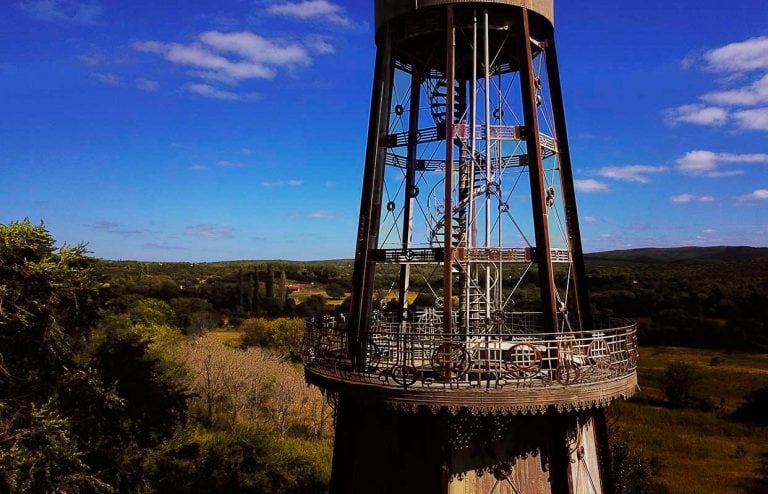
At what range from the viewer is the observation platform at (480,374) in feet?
35.3

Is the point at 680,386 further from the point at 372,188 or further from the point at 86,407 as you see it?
the point at 86,407

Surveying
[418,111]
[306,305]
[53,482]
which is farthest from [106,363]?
[306,305]

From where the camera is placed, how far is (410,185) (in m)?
17.0

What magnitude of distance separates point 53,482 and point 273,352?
43.0 m

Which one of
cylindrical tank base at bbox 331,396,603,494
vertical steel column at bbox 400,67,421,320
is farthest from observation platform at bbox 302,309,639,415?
vertical steel column at bbox 400,67,421,320

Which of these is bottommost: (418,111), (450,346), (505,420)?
(505,420)

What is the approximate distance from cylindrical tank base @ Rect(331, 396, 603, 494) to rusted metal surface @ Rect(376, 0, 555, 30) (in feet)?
29.8

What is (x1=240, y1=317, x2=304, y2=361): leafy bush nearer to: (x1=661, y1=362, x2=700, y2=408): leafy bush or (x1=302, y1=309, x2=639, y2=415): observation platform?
(x1=661, y1=362, x2=700, y2=408): leafy bush

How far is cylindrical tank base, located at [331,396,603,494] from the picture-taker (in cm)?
1162

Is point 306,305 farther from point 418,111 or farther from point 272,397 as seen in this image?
point 418,111

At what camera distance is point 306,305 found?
85.1 m

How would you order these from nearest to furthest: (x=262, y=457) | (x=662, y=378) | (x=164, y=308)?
1. (x=262, y=457)
2. (x=662, y=378)
3. (x=164, y=308)

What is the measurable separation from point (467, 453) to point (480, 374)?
160 cm

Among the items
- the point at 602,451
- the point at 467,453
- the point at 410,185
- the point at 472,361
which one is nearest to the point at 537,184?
the point at 472,361
